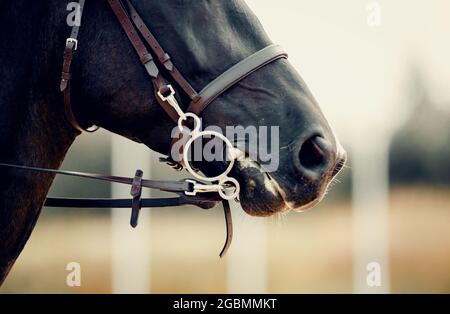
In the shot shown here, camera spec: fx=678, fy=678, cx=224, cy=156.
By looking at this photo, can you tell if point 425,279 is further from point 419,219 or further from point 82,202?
point 82,202

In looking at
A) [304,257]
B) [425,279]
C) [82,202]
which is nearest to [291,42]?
[304,257]

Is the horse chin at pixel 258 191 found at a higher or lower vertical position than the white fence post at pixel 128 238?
lower

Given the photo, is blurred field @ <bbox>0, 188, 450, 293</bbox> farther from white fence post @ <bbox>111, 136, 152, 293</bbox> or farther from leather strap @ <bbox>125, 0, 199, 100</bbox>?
leather strap @ <bbox>125, 0, 199, 100</bbox>

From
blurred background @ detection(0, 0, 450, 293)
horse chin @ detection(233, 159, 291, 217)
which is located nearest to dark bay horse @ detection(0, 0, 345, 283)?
horse chin @ detection(233, 159, 291, 217)

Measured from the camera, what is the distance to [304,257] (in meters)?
9.55

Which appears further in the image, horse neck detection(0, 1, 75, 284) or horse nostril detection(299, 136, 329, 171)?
horse neck detection(0, 1, 75, 284)

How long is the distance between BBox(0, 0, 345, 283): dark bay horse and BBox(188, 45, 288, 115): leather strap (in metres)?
0.03

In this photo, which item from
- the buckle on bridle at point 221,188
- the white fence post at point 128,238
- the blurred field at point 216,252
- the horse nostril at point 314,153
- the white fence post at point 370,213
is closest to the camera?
the horse nostril at point 314,153

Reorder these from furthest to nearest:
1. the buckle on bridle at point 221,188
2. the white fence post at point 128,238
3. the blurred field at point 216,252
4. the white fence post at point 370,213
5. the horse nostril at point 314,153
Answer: the blurred field at point 216,252, the white fence post at point 370,213, the white fence post at point 128,238, the buckle on bridle at point 221,188, the horse nostril at point 314,153

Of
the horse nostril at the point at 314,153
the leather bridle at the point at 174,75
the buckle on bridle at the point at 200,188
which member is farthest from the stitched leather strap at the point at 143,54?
the horse nostril at the point at 314,153

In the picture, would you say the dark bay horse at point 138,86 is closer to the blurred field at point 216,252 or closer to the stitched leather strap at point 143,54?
the stitched leather strap at point 143,54

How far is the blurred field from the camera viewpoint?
8.66m

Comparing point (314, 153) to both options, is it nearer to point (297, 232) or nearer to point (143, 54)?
point (143, 54)

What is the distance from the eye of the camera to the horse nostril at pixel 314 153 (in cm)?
230
